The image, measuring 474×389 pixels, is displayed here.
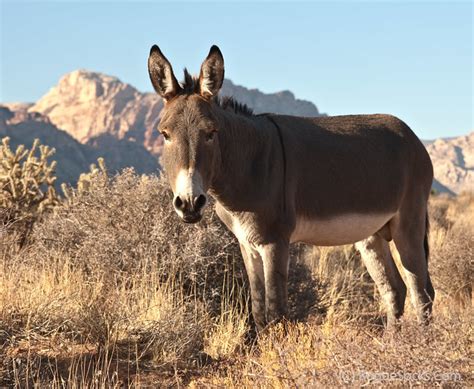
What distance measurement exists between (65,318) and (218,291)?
2119 millimetres

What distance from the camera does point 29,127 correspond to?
324 ft

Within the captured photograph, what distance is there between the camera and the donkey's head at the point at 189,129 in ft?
14.8

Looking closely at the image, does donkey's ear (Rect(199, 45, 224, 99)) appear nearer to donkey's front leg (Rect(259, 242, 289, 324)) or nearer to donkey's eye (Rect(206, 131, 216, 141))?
donkey's eye (Rect(206, 131, 216, 141))

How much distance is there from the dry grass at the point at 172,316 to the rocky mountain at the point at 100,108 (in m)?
126

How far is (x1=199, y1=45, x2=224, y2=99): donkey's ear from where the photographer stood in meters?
5.08

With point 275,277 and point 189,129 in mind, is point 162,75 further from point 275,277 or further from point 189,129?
point 275,277

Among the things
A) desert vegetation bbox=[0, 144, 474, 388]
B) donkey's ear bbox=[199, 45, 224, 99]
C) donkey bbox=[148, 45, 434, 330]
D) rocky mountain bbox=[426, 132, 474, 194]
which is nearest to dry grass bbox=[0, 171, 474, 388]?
desert vegetation bbox=[0, 144, 474, 388]

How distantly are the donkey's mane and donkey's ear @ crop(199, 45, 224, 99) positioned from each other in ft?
0.27

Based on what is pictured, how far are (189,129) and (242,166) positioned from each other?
75 centimetres

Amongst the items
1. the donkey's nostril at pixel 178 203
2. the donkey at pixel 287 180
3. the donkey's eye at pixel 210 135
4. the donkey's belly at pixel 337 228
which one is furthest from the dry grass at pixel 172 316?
the donkey's eye at pixel 210 135

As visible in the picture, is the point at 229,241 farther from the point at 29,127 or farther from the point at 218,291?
the point at 29,127

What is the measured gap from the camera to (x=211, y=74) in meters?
5.17

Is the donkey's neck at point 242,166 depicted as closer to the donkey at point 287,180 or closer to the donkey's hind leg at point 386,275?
the donkey at point 287,180

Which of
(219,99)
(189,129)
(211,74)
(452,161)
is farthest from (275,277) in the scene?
(452,161)
